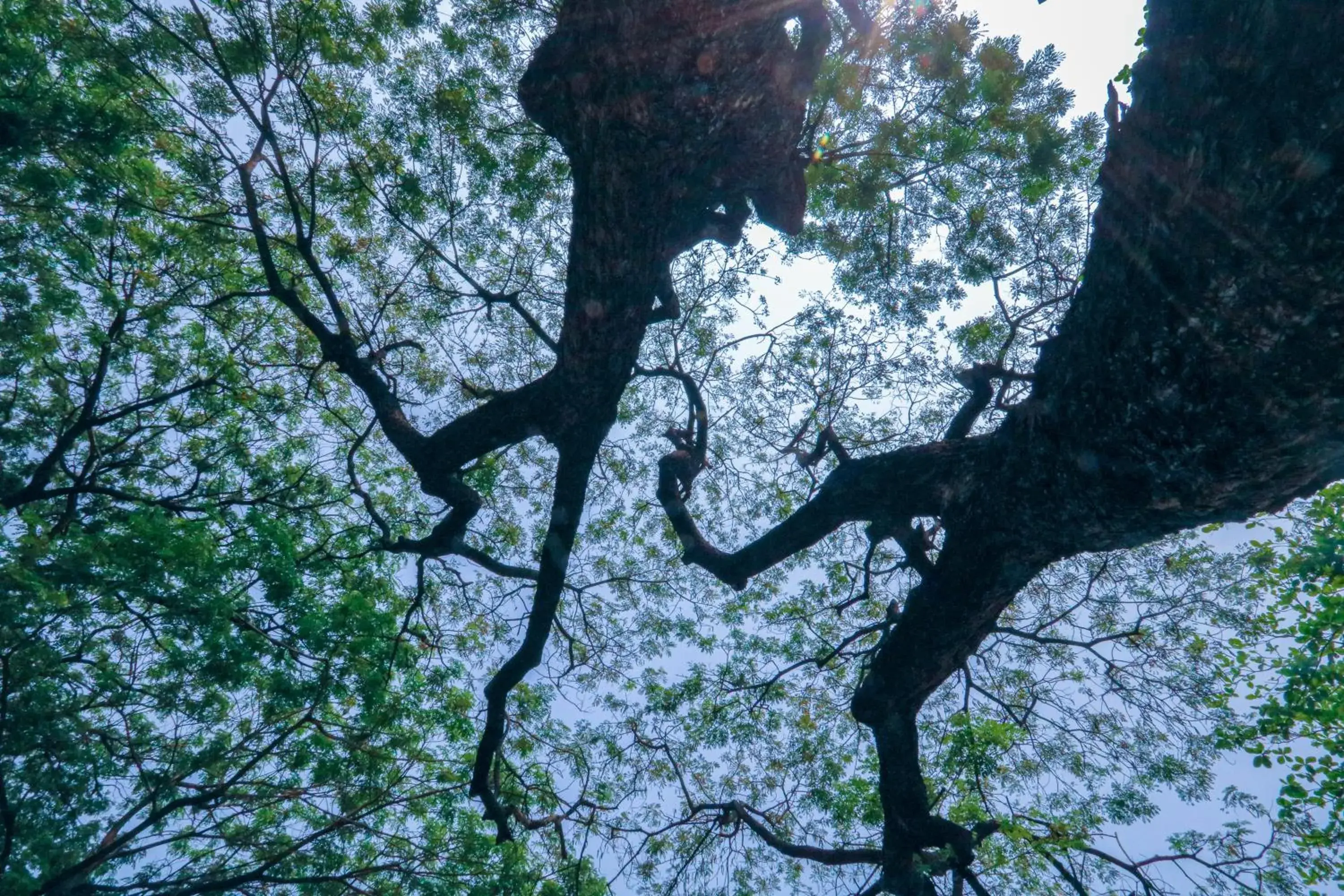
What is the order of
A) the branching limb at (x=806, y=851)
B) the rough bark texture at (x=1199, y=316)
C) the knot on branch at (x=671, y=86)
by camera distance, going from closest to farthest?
the rough bark texture at (x=1199, y=316), the knot on branch at (x=671, y=86), the branching limb at (x=806, y=851)

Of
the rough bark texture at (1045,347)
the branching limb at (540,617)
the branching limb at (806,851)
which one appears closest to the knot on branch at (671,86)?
the rough bark texture at (1045,347)

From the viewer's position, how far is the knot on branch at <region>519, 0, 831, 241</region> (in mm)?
3883

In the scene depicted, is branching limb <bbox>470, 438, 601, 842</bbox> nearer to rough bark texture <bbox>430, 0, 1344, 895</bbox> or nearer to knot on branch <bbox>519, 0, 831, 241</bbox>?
rough bark texture <bbox>430, 0, 1344, 895</bbox>

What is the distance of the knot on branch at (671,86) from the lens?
388 cm

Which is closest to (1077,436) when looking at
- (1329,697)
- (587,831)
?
(1329,697)

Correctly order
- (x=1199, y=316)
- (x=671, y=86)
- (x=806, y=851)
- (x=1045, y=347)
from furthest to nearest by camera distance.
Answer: (x=806, y=851)
(x=671, y=86)
(x=1045, y=347)
(x=1199, y=316)

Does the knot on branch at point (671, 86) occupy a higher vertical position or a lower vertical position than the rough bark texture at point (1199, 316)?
higher

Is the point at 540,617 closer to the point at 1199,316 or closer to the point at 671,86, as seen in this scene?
the point at 671,86

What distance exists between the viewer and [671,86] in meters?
3.93

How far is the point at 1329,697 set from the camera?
17.3ft

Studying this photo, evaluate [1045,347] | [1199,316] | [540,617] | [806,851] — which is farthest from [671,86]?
[806,851]

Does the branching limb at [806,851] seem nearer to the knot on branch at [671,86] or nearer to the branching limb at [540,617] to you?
the branching limb at [540,617]

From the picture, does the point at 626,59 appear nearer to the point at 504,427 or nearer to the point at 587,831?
the point at 504,427

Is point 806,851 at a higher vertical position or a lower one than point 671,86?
lower
